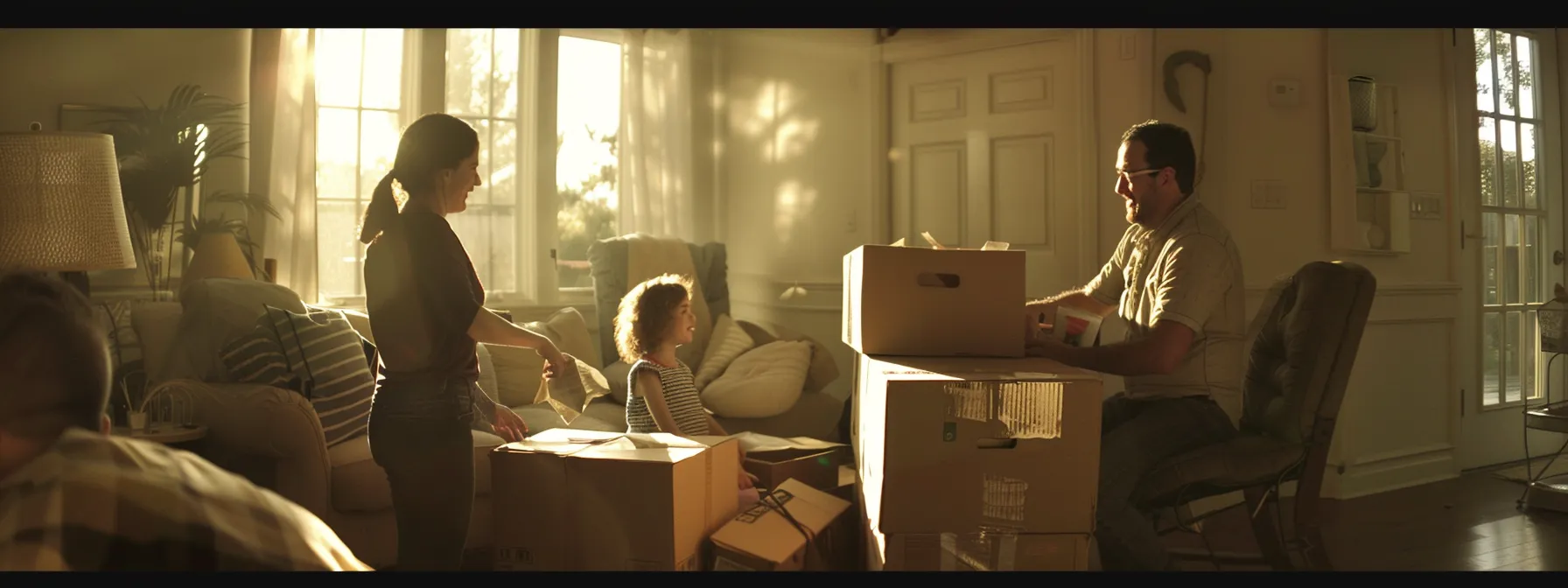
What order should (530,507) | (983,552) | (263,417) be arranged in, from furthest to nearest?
(263,417) < (530,507) < (983,552)

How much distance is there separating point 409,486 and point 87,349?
0.66 m

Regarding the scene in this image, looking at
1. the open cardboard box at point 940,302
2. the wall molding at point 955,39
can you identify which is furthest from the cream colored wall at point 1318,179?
the open cardboard box at point 940,302

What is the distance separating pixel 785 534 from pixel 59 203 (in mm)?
1887

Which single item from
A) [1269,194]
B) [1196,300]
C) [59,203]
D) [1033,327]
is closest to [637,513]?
[1033,327]

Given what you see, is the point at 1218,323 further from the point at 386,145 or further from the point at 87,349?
the point at 386,145

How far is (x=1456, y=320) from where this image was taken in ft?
12.8

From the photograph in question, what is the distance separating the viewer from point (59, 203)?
2.47 meters

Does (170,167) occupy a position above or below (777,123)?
below

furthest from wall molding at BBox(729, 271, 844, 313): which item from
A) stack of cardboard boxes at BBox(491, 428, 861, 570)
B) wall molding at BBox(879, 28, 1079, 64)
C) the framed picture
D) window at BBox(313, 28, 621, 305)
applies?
the framed picture

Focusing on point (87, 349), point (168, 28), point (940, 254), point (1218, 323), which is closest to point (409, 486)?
point (87, 349)

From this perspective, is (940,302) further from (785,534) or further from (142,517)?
(142,517)

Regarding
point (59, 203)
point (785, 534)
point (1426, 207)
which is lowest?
point (785, 534)

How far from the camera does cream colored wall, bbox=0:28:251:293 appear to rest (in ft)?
11.3

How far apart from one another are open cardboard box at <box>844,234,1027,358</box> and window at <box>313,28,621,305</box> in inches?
113
